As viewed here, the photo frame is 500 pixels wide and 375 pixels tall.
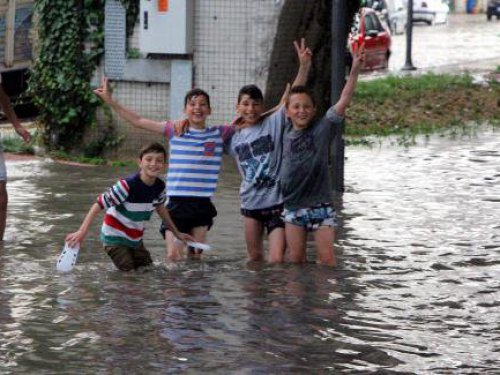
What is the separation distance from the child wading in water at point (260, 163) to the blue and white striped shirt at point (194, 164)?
0.59 ft

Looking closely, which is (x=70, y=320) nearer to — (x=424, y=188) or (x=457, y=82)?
(x=424, y=188)

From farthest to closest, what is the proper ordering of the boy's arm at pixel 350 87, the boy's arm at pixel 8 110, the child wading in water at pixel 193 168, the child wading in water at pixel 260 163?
the boy's arm at pixel 8 110
the child wading in water at pixel 193 168
the child wading in water at pixel 260 163
the boy's arm at pixel 350 87

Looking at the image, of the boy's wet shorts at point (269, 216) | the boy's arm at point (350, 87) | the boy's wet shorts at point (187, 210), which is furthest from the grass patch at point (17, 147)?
the boy's arm at point (350, 87)

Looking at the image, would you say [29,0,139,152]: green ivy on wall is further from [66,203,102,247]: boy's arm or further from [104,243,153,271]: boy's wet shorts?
[66,203,102,247]: boy's arm

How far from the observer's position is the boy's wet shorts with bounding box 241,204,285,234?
9.78m

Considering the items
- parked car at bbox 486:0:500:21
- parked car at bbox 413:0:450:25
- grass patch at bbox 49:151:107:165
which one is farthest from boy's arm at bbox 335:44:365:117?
parked car at bbox 486:0:500:21

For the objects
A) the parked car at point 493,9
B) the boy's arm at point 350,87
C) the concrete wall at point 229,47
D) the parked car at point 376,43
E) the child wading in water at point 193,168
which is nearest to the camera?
the boy's arm at point 350,87

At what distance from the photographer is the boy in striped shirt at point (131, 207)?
9.35 metres

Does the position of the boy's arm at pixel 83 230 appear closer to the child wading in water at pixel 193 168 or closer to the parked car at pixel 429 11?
the child wading in water at pixel 193 168

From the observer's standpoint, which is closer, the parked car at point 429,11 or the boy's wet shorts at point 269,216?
the boy's wet shorts at point 269,216

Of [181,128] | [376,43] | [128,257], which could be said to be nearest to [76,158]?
[181,128]

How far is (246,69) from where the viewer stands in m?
16.4

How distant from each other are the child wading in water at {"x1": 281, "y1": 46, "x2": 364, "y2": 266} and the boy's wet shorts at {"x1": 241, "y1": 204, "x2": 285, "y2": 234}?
19 cm

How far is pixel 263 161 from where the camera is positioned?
9.68 meters
